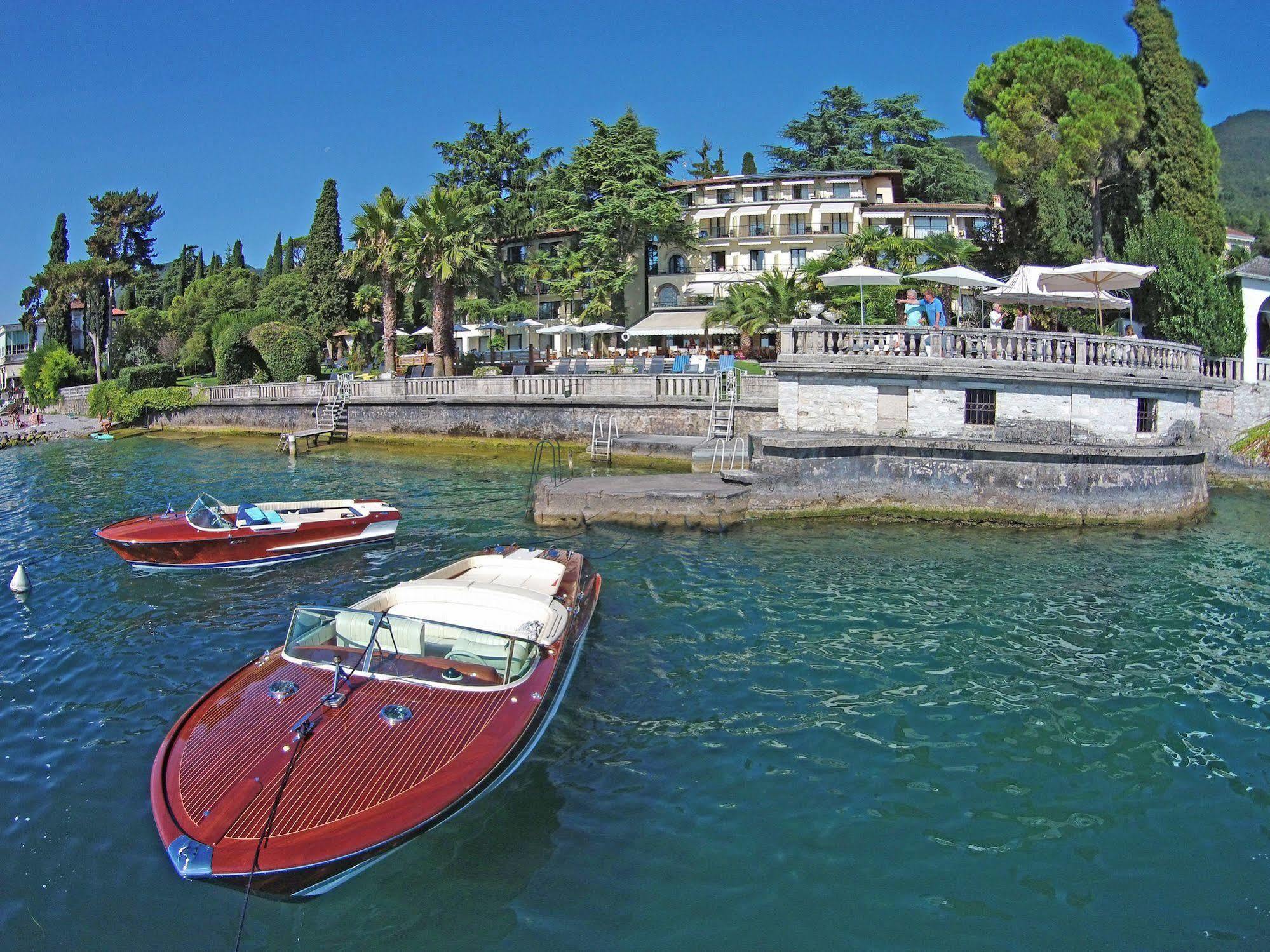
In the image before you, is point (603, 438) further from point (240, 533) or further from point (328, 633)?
point (328, 633)

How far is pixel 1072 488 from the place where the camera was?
18469 millimetres

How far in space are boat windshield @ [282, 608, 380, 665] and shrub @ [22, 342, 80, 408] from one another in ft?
179

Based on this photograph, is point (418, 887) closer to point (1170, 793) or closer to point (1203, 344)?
point (1170, 793)

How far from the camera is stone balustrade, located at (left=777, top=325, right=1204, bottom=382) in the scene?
63.6 feet

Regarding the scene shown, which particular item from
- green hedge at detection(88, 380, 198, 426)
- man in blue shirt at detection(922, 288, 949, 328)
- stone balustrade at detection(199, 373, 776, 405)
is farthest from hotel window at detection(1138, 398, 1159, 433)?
green hedge at detection(88, 380, 198, 426)

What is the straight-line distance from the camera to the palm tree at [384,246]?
129ft

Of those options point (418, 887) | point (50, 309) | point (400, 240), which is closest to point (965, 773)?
point (418, 887)

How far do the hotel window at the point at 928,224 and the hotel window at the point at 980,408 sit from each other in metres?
35.5

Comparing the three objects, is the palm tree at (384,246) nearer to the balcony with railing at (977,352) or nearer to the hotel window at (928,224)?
the balcony with railing at (977,352)

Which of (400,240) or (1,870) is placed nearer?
(1,870)

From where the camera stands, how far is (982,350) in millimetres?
19797

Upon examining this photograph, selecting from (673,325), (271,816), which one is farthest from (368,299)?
(271,816)

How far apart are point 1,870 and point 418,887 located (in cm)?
358

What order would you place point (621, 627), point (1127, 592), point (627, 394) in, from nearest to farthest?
point (621, 627) → point (1127, 592) → point (627, 394)
